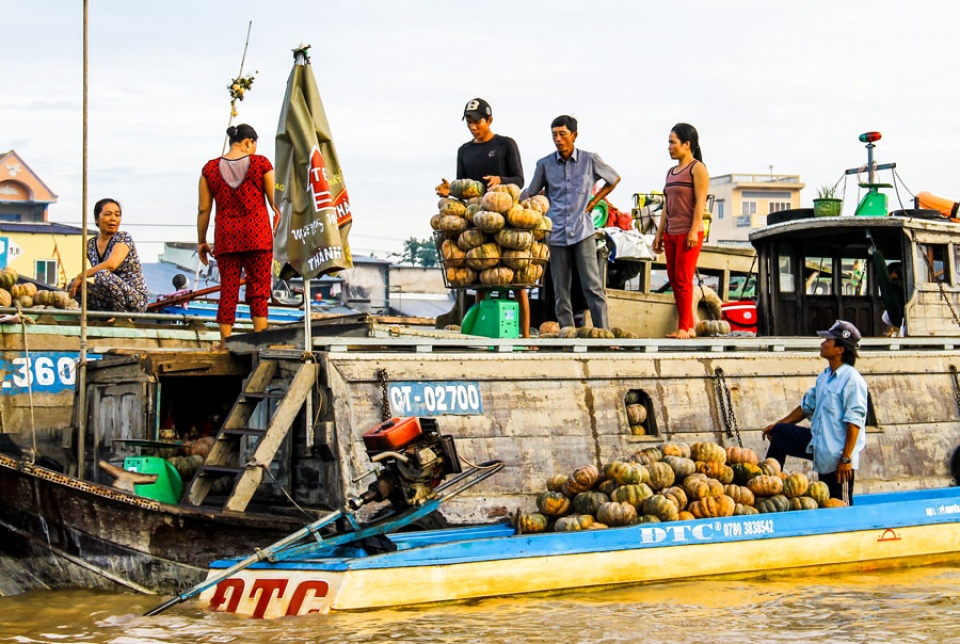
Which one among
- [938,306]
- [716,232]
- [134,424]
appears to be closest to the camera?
[134,424]

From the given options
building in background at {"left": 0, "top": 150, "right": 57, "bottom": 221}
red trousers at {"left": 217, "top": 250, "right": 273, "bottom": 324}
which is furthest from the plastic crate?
building in background at {"left": 0, "top": 150, "right": 57, "bottom": 221}

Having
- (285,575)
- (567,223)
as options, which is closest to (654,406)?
(567,223)

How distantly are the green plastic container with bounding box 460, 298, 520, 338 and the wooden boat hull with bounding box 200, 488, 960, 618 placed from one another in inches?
88.0

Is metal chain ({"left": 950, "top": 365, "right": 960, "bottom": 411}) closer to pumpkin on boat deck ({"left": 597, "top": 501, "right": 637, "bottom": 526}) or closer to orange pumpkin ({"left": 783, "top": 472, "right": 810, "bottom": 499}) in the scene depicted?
orange pumpkin ({"left": 783, "top": 472, "right": 810, "bottom": 499})

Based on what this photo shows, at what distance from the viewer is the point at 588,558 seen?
8.16m

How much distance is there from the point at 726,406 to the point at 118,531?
523 centimetres

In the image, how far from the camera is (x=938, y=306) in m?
12.6

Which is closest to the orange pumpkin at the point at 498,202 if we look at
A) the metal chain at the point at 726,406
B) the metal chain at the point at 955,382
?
the metal chain at the point at 726,406

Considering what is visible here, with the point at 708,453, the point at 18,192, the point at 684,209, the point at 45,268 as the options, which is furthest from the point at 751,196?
the point at 708,453

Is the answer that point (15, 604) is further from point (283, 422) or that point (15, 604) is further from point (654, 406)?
point (654, 406)

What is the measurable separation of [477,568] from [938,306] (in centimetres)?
696

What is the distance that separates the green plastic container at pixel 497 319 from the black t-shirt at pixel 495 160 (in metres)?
1.30

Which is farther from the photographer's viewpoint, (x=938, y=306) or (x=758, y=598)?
(x=938, y=306)

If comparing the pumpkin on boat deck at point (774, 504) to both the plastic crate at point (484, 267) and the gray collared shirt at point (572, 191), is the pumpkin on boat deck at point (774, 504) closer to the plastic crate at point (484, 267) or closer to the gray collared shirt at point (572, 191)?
the plastic crate at point (484, 267)
